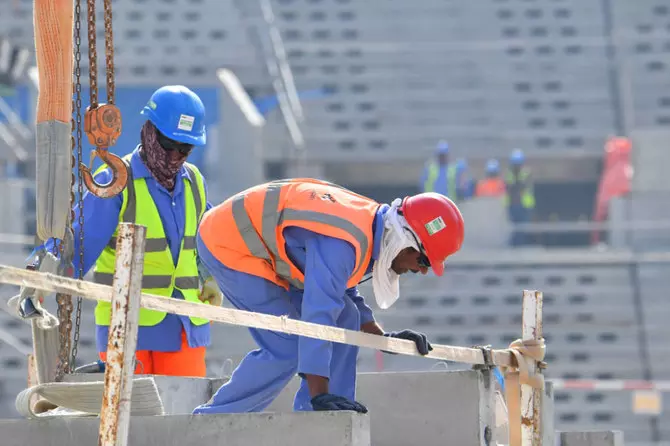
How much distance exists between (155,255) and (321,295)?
162 centimetres

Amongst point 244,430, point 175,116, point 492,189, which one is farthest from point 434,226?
point 492,189

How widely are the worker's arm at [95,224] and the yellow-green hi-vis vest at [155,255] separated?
77 millimetres

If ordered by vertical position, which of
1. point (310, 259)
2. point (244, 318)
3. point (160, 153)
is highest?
point (160, 153)

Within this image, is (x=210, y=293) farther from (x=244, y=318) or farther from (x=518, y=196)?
(x=518, y=196)

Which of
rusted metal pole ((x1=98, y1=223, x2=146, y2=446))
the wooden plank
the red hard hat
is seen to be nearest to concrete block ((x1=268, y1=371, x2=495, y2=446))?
the wooden plank

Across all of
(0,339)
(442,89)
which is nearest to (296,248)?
(0,339)

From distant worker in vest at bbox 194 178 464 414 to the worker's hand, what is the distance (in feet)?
3.26

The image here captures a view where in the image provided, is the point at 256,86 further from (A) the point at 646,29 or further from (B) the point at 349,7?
(A) the point at 646,29

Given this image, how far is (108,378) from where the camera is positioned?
4.18m

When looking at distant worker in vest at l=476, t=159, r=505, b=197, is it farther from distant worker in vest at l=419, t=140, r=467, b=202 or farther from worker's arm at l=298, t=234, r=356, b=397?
worker's arm at l=298, t=234, r=356, b=397

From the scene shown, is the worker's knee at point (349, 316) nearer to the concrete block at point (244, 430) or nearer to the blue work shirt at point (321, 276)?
the blue work shirt at point (321, 276)

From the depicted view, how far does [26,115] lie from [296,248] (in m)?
14.8

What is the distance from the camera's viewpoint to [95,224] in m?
6.30

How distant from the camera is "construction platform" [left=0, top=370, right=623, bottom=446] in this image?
15.0ft
